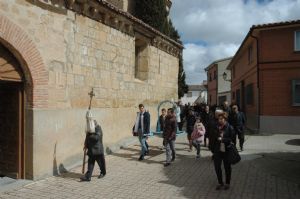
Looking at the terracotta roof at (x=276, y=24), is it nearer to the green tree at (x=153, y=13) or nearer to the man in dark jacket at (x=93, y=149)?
the green tree at (x=153, y=13)

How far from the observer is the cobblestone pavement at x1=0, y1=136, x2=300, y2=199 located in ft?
25.7

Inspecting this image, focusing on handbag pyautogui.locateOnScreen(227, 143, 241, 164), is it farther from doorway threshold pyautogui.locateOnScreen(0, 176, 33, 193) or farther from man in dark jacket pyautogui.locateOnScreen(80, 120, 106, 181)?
doorway threshold pyautogui.locateOnScreen(0, 176, 33, 193)

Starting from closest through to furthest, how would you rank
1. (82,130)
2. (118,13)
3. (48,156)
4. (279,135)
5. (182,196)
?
(182,196) < (48,156) < (82,130) < (118,13) < (279,135)

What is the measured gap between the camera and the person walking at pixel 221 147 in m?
8.08

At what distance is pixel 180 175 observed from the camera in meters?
9.62

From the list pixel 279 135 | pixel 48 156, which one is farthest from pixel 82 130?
pixel 279 135

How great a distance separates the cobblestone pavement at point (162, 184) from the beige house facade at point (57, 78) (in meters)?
0.85

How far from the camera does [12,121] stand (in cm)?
921

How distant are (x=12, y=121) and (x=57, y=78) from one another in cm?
151

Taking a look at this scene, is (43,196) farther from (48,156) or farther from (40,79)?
(40,79)

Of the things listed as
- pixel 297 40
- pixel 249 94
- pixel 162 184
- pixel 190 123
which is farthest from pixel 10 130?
pixel 249 94

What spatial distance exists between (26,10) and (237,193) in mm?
6073

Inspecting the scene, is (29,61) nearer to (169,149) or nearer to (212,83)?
(169,149)

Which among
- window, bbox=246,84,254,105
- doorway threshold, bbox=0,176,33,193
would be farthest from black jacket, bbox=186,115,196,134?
window, bbox=246,84,254,105
